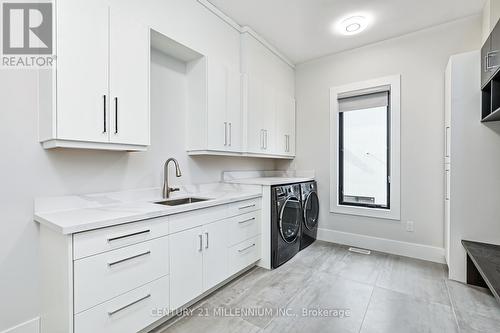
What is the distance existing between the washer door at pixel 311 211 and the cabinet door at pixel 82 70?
2492mm

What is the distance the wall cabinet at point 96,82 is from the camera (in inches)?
54.5

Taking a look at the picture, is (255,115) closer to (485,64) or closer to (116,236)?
(116,236)

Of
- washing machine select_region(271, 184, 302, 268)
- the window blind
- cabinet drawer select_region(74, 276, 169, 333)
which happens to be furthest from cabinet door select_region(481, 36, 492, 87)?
cabinet drawer select_region(74, 276, 169, 333)

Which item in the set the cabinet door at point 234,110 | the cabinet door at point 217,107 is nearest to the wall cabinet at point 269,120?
the cabinet door at point 234,110

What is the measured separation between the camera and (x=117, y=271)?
1.37 m

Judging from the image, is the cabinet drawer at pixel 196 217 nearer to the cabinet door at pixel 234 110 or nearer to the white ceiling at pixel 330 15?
the cabinet door at pixel 234 110

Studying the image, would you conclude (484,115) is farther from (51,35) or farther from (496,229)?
(51,35)

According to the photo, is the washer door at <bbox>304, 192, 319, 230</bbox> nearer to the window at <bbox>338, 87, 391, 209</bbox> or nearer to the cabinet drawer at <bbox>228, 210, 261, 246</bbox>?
the window at <bbox>338, 87, 391, 209</bbox>

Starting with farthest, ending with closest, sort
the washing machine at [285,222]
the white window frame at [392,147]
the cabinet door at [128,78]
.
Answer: the white window frame at [392,147] → the washing machine at [285,222] → the cabinet door at [128,78]

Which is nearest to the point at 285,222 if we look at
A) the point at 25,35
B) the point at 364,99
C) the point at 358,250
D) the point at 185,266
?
the point at 358,250

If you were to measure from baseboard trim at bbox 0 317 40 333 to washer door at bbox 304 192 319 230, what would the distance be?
2.68 metres

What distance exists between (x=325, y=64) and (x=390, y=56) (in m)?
0.85

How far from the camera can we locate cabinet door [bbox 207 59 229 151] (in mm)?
2383

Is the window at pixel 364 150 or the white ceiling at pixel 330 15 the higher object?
the white ceiling at pixel 330 15
